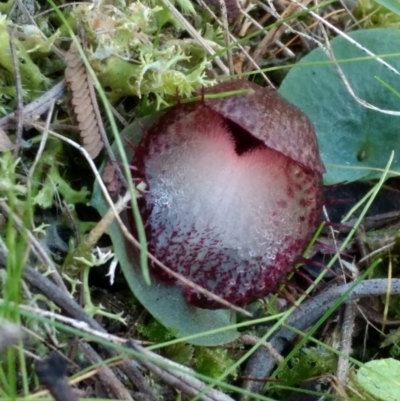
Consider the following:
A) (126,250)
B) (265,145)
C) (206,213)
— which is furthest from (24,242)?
(265,145)

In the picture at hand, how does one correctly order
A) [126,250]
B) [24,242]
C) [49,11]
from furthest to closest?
[49,11] < [126,250] < [24,242]

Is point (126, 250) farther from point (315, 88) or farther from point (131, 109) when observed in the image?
point (315, 88)

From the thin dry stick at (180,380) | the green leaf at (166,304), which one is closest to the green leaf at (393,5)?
the green leaf at (166,304)

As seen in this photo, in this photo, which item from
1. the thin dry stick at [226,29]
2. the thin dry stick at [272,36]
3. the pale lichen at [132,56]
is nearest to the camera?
the pale lichen at [132,56]

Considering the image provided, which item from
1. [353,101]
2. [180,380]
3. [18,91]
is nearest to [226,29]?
[353,101]

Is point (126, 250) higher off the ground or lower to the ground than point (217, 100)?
lower

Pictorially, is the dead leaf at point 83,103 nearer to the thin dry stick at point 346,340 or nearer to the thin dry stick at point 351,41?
the thin dry stick at point 351,41

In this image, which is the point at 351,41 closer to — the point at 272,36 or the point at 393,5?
the point at 393,5
